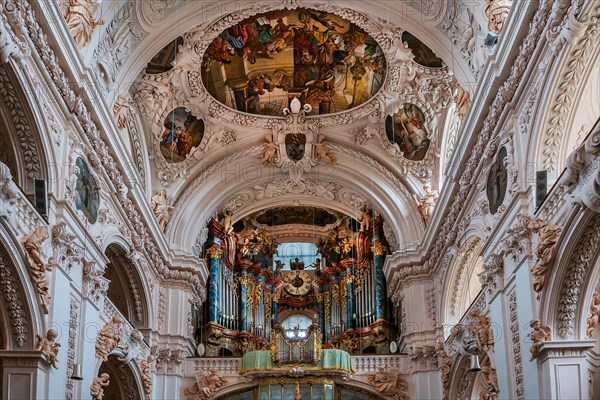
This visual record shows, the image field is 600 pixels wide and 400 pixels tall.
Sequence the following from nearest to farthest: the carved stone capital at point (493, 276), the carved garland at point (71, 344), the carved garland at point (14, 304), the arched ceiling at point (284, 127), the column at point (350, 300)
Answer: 1. the carved garland at point (14, 304)
2. the carved garland at point (71, 344)
3. the carved stone capital at point (493, 276)
4. the arched ceiling at point (284, 127)
5. the column at point (350, 300)

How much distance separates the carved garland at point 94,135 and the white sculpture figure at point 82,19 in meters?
1.07

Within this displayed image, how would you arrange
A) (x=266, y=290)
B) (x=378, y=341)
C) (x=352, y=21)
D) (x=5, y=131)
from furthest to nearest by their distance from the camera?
(x=266, y=290) → (x=378, y=341) → (x=352, y=21) → (x=5, y=131)

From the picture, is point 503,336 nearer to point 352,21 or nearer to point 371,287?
point 352,21

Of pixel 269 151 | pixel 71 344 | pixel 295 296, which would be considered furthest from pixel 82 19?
pixel 295 296

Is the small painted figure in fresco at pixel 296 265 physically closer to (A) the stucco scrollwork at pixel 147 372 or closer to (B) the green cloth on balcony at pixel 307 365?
(B) the green cloth on balcony at pixel 307 365

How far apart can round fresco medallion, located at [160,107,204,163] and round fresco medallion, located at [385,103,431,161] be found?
15.7 feet

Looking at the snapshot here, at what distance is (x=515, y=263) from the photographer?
13852 mm

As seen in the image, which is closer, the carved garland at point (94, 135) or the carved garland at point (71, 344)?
the carved garland at point (94, 135)

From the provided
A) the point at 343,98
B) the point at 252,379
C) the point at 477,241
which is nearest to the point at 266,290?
the point at 252,379

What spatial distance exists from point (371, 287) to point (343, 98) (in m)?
5.90

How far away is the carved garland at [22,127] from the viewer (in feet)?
40.1

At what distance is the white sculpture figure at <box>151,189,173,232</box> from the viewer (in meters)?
21.5

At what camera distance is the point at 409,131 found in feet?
70.0

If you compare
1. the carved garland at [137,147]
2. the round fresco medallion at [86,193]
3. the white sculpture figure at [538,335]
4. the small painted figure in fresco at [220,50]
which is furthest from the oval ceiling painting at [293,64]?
the white sculpture figure at [538,335]
